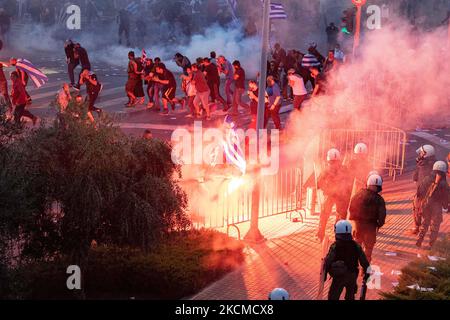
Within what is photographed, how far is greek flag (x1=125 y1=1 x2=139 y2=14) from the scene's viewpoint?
38969 mm

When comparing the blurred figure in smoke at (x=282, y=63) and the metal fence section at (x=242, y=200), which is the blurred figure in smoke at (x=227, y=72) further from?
the metal fence section at (x=242, y=200)

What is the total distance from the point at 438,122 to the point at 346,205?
38.3 feet

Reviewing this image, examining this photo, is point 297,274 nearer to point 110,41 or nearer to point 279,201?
point 279,201

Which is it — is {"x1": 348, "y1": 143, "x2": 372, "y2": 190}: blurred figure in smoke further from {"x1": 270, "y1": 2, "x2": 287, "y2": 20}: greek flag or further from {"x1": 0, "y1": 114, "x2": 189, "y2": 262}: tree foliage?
{"x1": 270, "y1": 2, "x2": 287, "y2": 20}: greek flag

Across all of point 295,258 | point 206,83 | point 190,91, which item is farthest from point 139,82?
point 295,258

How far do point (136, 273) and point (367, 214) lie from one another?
301 cm

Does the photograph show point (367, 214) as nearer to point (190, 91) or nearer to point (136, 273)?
point (136, 273)

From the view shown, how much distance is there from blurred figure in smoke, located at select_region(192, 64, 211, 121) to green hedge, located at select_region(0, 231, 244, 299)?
10796 millimetres

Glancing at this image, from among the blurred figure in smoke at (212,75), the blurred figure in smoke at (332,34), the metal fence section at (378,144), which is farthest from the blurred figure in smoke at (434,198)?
the blurred figure in smoke at (332,34)

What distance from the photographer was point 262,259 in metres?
10.6

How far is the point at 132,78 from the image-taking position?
22516 mm

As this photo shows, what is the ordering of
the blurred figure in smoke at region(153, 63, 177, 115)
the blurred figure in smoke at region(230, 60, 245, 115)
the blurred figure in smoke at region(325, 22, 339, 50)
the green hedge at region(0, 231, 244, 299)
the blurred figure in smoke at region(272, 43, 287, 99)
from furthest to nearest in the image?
the blurred figure in smoke at region(325, 22, 339, 50)
the blurred figure in smoke at region(272, 43, 287, 99)
the blurred figure in smoke at region(153, 63, 177, 115)
the blurred figure in smoke at region(230, 60, 245, 115)
the green hedge at region(0, 231, 244, 299)

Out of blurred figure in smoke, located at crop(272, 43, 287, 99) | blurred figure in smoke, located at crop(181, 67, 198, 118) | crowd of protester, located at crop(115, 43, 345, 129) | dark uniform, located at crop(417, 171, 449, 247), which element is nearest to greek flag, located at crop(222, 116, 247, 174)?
dark uniform, located at crop(417, 171, 449, 247)

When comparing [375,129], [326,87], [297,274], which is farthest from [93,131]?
[326,87]
